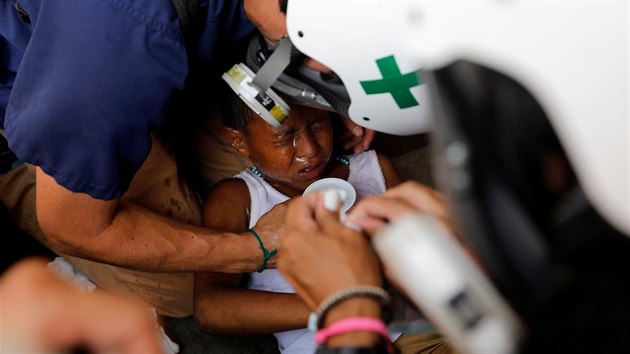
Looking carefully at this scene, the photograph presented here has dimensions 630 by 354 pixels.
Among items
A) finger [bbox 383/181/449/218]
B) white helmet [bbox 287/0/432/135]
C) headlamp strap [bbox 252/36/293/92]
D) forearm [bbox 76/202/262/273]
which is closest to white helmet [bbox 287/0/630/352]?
finger [bbox 383/181/449/218]

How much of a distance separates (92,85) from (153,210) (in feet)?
2.34

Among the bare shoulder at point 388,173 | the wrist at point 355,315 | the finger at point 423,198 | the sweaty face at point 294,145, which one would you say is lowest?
the bare shoulder at point 388,173

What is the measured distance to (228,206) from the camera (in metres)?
2.29

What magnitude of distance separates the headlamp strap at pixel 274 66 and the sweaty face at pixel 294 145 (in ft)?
0.88

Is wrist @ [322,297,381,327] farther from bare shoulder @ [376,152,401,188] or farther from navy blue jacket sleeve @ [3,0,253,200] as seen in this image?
bare shoulder @ [376,152,401,188]

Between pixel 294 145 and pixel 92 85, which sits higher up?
pixel 92 85

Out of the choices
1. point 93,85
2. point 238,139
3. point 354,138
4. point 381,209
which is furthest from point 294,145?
point 381,209

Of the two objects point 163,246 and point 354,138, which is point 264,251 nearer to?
point 163,246

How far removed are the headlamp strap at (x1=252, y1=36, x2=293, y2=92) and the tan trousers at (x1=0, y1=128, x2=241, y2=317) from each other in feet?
1.59

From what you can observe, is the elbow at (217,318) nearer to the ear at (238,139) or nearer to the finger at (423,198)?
the ear at (238,139)

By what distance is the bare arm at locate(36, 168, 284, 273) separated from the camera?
1782mm

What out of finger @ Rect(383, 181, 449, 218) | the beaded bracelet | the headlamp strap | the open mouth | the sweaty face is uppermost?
finger @ Rect(383, 181, 449, 218)

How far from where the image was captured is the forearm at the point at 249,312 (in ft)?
6.94

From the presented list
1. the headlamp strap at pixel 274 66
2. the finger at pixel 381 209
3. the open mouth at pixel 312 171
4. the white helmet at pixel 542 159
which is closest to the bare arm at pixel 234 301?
the open mouth at pixel 312 171
